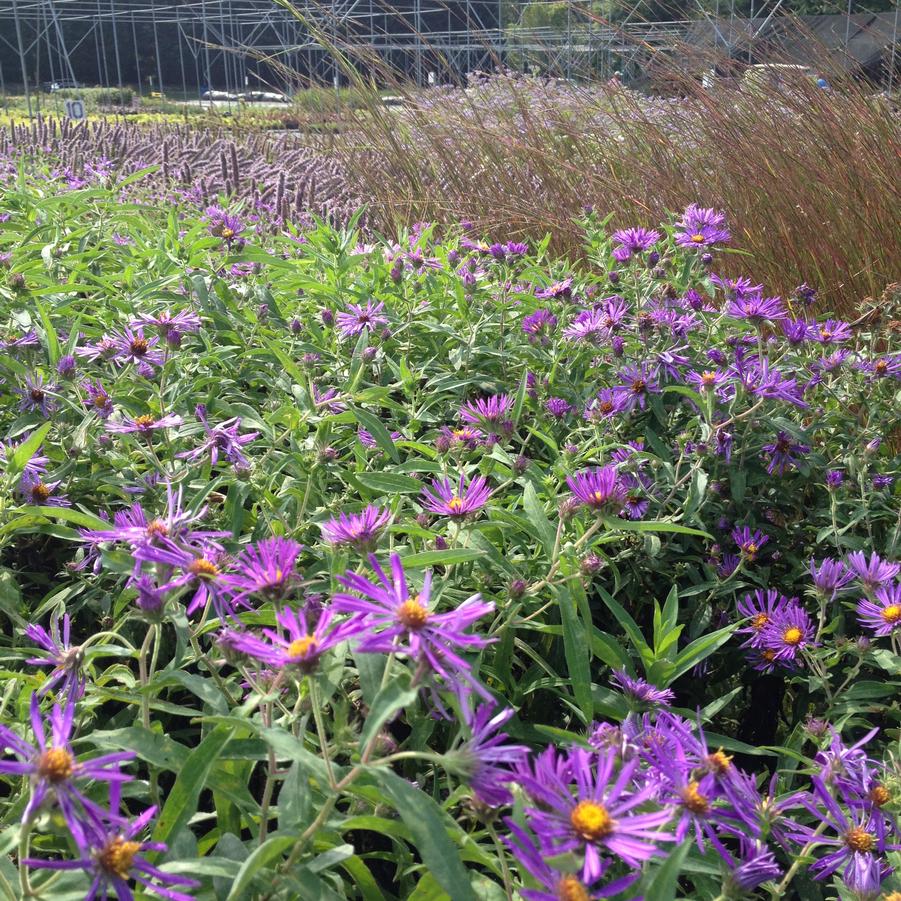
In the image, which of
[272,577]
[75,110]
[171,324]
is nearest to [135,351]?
[171,324]

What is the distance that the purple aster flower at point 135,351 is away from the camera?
4.05 feet

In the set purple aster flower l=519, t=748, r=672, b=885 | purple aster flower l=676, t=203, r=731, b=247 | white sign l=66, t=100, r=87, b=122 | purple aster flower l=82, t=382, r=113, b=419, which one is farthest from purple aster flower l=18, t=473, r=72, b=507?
white sign l=66, t=100, r=87, b=122

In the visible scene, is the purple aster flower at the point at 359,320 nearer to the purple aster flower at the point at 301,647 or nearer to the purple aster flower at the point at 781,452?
the purple aster flower at the point at 781,452

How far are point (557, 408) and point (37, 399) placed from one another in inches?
26.6

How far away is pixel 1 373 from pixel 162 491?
40 cm

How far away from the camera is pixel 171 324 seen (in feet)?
4.04

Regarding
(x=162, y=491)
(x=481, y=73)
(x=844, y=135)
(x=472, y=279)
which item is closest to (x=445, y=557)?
(x=162, y=491)

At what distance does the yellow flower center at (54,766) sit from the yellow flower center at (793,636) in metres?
0.77

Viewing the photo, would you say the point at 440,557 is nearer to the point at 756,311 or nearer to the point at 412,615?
the point at 412,615

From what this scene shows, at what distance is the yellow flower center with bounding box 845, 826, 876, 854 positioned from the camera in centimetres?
70

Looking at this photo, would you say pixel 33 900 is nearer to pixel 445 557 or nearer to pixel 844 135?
pixel 445 557

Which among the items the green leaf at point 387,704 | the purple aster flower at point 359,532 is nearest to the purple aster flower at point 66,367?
the purple aster flower at point 359,532

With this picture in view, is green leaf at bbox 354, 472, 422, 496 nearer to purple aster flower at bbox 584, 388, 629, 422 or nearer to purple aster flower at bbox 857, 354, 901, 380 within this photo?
purple aster flower at bbox 584, 388, 629, 422

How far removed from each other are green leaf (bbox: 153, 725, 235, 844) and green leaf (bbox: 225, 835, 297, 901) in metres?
0.06
